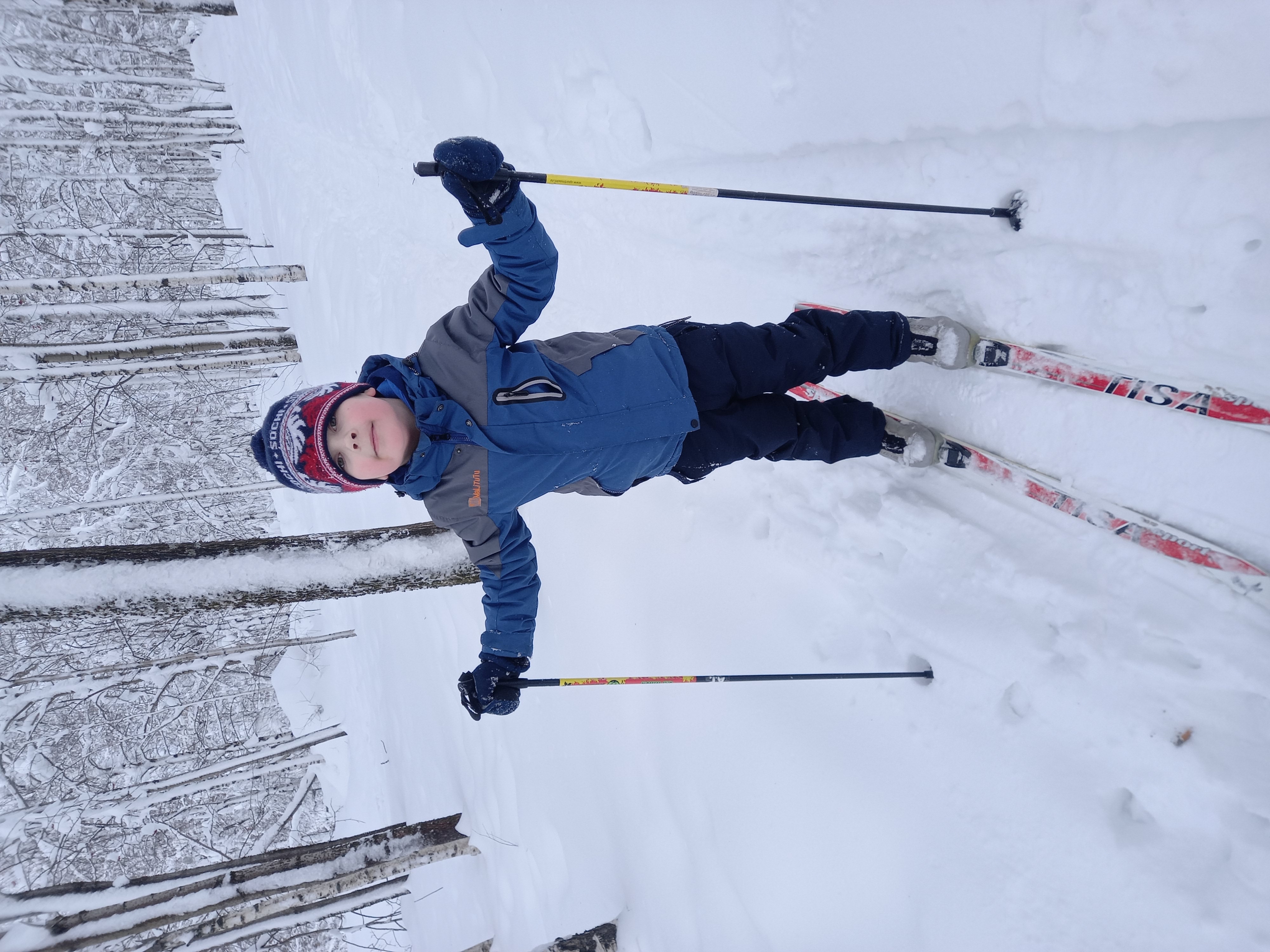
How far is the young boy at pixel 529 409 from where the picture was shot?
2162mm

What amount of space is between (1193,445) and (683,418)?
5.85 feet

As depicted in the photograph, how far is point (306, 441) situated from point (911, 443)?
241 centimetres

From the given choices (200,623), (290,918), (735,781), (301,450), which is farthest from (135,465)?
(735,781)

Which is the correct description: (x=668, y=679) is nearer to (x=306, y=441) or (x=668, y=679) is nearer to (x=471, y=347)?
(x=471, y=347)

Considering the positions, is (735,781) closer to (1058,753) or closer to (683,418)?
(1058,753)

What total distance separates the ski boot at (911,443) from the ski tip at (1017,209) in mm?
863

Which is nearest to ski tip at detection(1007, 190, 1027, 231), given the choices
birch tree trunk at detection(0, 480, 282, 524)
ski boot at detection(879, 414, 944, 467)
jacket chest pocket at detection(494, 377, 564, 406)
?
ski boot at detection(879, 414, 944, 467)

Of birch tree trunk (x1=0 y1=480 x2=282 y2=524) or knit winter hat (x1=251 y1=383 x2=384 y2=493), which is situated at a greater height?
birch tree trunk (x1=0 y1=480 x2=282 y2=524)

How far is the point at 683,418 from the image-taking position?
8.23 ft

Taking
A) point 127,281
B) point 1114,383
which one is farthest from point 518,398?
point 127,281

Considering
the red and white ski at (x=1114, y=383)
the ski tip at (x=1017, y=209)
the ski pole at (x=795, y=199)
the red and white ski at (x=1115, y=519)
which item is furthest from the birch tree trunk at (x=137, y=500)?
the ski tip at (x=1017, y=209)

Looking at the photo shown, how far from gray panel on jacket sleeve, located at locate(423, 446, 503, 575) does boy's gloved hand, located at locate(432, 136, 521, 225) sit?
2.64 ft

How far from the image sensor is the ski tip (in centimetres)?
247

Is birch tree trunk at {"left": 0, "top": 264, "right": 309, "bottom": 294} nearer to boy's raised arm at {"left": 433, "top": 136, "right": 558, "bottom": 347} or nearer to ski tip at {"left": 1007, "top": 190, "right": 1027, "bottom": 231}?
boy's raised arm at {"left": 433, "top": 136, "right": 558, "bottom": 347}
